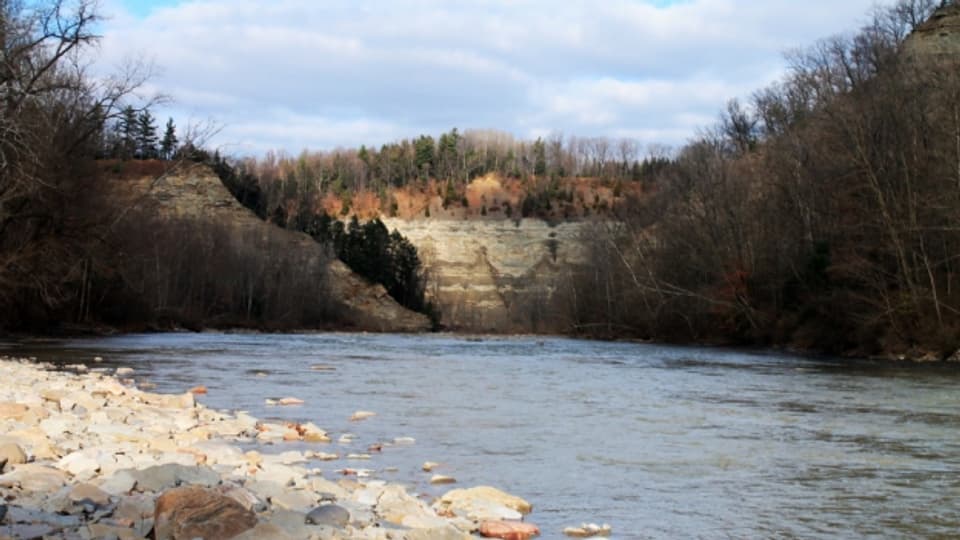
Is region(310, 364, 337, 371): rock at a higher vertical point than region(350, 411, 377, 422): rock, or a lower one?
lower

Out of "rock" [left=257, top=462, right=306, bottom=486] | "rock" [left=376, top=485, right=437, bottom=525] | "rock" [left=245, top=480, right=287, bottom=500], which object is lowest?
"rock" [left=376, top=485, right=437, bottom=525]

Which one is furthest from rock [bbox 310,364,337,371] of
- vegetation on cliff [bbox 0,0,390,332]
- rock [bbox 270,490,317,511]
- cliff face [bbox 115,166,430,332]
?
cliff face [bbox 115,166,430,332]

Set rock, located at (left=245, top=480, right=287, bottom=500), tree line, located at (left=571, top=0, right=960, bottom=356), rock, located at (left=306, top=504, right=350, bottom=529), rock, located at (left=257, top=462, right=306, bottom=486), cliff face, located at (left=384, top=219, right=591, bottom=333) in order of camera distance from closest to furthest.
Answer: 1. rock, located at (left=306, top=504, right=350, bottom=529)
2. rock, located at (left=245, top=480, right=287, bottom=500)
3. rock, located at (left=257, top=462, right=306, bottom=486)
4. tree line, located at (left=571, top=0, right=960, bottom=356)
5. cliff face, located at (left=384, top=219, right=591, bottom=333)

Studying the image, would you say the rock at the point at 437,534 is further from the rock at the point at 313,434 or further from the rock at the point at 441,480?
the rock at the point at 313,434

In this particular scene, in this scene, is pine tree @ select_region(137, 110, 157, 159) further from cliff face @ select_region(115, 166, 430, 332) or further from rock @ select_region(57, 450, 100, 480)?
rock @ select_region(57, 450, 100, 480)

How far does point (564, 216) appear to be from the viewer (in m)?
140

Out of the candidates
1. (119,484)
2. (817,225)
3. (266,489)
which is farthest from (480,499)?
(817,225)

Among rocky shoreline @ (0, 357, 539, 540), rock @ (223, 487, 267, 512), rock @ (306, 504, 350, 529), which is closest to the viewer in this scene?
rocky shoreline @ (0, 357, 539, 540)

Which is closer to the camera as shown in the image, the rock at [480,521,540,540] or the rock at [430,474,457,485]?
the rock at [480,521,540,540]

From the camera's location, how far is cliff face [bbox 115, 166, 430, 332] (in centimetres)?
8506

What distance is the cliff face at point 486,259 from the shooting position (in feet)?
397

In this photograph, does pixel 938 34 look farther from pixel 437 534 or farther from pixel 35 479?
pixel 35 479

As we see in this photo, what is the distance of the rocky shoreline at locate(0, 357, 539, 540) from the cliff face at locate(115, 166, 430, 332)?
234 ft

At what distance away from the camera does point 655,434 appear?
14.5 meters
